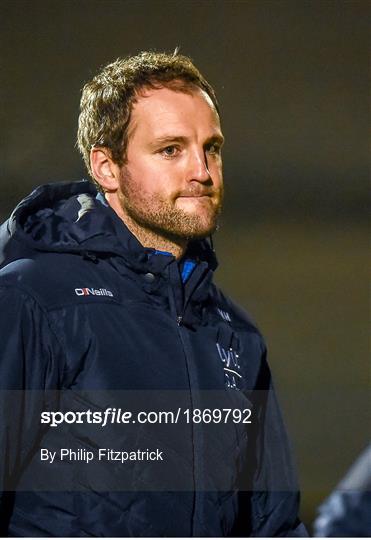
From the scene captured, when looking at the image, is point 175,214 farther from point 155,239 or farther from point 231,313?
point 231,313

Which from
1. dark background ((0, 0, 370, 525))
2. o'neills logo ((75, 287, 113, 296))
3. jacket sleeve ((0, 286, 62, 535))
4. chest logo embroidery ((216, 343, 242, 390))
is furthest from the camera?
dark background ((0, 0, 370, 525))

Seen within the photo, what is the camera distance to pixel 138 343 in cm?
150

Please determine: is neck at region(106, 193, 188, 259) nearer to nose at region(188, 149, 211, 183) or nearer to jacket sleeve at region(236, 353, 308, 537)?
nose at region(188, 149, 211, 183)

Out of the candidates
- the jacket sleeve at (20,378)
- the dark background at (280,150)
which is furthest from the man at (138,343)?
the dark background at (280,150)

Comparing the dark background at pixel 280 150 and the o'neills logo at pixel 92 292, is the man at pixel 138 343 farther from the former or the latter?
the dark background at pixel 280 150

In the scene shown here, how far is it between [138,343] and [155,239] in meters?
0.22

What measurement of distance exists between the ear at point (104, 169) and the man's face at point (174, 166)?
4 centimetres

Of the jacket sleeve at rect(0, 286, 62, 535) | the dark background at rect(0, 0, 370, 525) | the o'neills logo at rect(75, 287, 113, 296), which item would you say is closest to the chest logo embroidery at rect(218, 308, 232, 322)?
the o'neills logo at rect(75, 287, 113, 296)

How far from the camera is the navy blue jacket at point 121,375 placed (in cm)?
140

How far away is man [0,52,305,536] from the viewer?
55.6 inches

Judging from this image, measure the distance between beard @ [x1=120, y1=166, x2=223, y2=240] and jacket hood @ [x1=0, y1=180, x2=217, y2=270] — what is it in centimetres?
5

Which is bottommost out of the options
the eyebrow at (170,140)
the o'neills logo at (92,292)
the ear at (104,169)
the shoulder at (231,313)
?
the shoulder at (231,313)

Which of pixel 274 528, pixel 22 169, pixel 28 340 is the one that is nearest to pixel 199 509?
pixel 274 528

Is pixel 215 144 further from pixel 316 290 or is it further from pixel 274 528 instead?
pixel 316 290
